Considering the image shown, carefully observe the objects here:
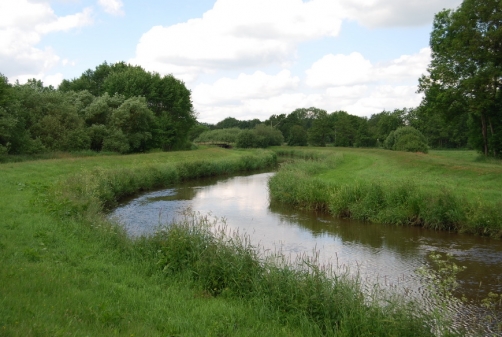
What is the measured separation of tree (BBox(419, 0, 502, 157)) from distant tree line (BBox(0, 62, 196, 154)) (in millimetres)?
31574

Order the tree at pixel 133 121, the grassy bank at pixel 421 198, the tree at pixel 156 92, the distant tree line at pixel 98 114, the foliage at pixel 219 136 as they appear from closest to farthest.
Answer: the grassy bank at pixel 421 198
the distant tree line at pixel 98 114
the tree at pixel 133 121
the tree at pixel 156 92
the foliage at pixel 219 136

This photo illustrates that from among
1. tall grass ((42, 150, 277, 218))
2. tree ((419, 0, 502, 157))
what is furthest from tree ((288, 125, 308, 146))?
tree ((419, 0, 502, 157))

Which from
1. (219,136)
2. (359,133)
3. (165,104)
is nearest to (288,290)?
(165,104)

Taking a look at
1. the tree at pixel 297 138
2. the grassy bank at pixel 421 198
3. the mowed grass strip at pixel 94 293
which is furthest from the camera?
the tree at pixel 297 138

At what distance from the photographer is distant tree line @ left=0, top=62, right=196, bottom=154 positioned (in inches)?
1275

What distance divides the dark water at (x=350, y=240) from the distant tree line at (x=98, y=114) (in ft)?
49.0

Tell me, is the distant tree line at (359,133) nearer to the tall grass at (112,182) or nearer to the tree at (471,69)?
the tree at (471,69)

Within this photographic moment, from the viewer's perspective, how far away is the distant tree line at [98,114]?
1275 inches

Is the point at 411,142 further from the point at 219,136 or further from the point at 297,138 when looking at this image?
the point at 219,136

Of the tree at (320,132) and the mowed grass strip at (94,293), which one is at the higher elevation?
the tree at (320,132)

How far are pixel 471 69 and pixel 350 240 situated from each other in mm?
21690

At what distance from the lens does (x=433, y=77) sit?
3294cm

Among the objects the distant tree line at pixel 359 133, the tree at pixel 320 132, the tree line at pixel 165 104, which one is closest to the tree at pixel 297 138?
the distant tree line at pixel 359 133

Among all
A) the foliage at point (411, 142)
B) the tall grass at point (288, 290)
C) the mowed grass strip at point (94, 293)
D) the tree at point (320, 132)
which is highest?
the tree at point (320, 132)
